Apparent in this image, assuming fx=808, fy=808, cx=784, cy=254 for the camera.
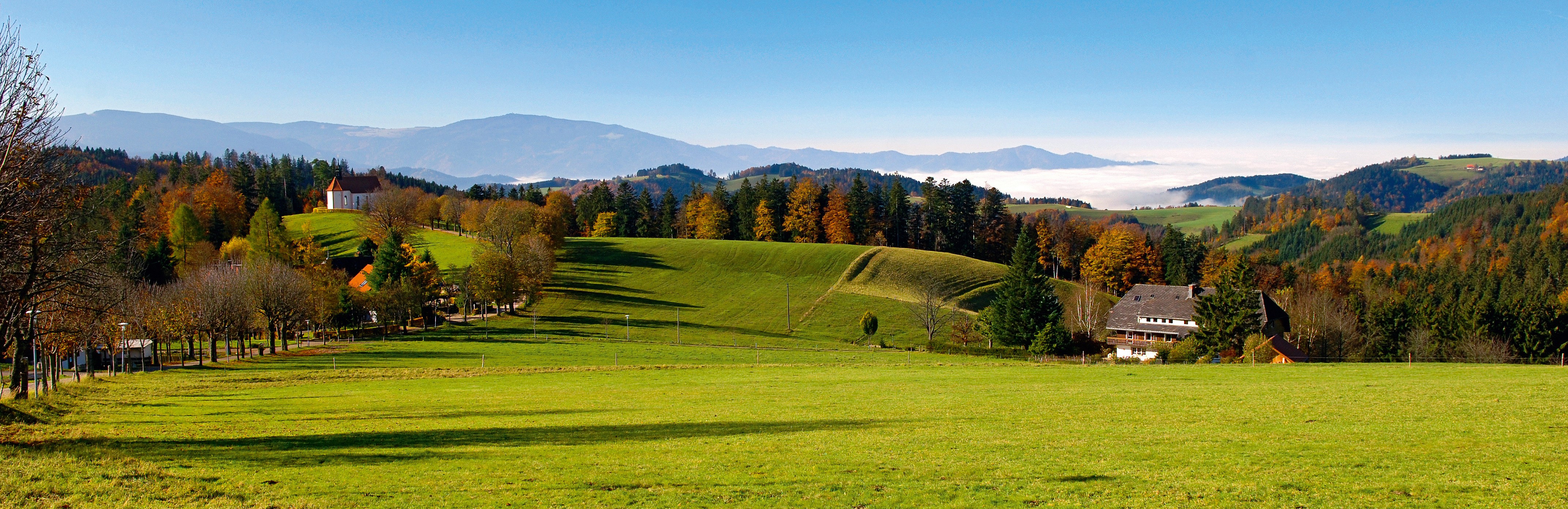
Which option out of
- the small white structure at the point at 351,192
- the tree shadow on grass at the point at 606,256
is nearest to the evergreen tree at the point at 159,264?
the tree shadow on grass at the point at 606,256

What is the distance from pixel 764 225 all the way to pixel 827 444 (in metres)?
108

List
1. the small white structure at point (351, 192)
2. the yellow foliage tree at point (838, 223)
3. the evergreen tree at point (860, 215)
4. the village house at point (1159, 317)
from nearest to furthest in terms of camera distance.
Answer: the village house at point (1159, 317)
the yellow foliage tree at point (838, 223)
the evergreen tree at point (860, 215)
the small white structure at point (351, 192)

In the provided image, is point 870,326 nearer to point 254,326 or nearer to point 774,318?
point 774,318

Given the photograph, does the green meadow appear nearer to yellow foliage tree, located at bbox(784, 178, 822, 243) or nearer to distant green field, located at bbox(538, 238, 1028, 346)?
distant green field, located at bbox(538, 238, 1028, 346)

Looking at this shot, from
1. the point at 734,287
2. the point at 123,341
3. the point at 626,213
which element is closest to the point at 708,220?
the point at 626,213

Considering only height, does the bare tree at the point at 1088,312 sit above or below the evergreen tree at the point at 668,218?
below

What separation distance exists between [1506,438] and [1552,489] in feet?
17.1

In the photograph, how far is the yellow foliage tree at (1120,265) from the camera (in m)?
106

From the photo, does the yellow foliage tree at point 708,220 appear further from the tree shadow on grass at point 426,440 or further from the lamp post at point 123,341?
the tree shadow on grass at point 426,440

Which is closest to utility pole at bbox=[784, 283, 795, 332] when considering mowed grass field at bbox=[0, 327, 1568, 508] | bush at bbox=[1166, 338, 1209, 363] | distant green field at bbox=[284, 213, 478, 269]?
bush at bbox=[1166, 338, 1209, 363]

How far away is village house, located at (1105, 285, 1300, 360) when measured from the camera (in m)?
74.7

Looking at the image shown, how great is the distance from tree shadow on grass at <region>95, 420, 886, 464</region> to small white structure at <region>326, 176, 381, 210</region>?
474ft

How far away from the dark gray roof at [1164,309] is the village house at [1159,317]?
36 millimetres

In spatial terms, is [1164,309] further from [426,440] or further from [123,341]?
[123,341]
